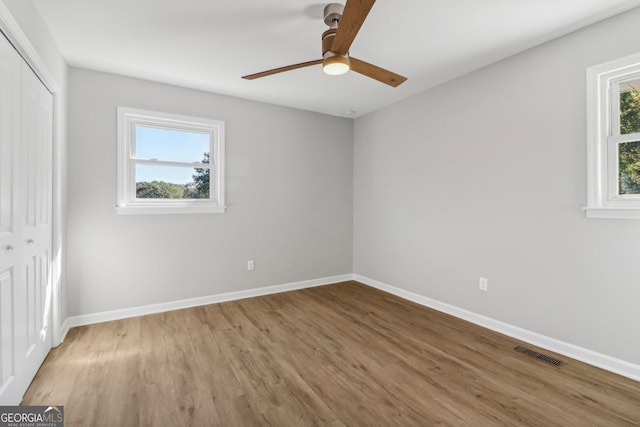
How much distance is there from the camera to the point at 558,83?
2.44 metres

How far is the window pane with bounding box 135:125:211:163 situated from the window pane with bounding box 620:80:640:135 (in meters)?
3.88

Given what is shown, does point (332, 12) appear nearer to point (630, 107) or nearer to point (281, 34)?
point (281, 34)

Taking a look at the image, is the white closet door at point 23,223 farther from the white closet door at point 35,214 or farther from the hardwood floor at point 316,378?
the hardwood floor at point 316,378

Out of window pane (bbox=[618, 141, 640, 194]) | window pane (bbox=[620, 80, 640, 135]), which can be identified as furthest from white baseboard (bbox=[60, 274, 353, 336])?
window pane (bbox=[620, 80, 640, 135])

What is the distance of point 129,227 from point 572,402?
3.96 metres

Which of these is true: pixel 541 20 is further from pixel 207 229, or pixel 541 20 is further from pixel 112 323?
pixel 112 323

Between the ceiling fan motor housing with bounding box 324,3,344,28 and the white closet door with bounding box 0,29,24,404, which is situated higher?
the ceiling fan motor housing with bounding box 324,3,344,28

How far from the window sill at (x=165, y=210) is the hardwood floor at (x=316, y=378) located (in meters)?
1.13

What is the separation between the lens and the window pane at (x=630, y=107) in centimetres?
216

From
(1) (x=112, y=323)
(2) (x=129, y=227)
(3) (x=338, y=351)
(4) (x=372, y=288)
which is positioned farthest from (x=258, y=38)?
(4) (x=372, y=288)

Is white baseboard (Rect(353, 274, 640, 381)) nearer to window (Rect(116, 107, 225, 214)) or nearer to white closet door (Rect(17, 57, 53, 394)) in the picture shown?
window (Rect(116, 107, 225, 214))

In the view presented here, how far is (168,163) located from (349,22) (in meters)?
2.70

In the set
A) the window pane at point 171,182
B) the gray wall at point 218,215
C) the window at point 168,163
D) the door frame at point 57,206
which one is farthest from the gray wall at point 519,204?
the door frame at point 57,206

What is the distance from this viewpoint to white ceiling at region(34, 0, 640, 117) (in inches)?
81.4
